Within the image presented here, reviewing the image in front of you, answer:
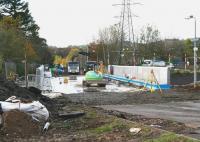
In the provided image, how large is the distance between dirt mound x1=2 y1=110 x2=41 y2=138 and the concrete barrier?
2656 centimetres

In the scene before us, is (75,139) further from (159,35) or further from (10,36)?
(159,35)

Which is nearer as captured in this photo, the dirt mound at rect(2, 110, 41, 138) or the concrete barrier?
the dirt mound at rect(2, 110, 41, 138)

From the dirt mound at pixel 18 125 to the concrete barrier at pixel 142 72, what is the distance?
2656cm

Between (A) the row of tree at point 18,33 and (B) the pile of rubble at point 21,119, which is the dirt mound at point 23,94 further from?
(A) the row of tree at point 18,33

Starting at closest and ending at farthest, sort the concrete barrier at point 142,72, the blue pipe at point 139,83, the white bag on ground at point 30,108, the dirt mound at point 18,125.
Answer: the dirt mound at point 18,125, the white bag on ground at point 30,108, the blue pipe at point 139,83, the concrete barrier at point 142,72

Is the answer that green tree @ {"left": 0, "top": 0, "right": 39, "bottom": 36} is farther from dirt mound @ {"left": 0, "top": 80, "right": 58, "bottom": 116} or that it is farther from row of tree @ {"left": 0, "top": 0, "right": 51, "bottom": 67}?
dirt mound @ {"left": 0, "top": 80, "right": 58, "bottom": 116}

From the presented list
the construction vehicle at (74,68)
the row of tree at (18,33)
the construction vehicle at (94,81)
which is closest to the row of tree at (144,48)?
the construction vehicle at (74,68)

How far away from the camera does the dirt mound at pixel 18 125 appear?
13414mm

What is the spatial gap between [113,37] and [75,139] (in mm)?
89709

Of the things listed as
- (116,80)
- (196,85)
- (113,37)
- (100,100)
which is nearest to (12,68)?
(116,80)

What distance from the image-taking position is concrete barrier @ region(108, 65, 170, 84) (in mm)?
40344

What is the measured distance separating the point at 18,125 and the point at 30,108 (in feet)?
5.93

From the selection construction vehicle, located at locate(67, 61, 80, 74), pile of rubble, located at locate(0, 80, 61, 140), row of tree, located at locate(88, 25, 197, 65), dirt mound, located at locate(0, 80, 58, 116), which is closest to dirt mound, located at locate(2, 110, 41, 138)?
pile of rubble, located at locate(0, 80, 61, 140)

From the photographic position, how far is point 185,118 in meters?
17.7
